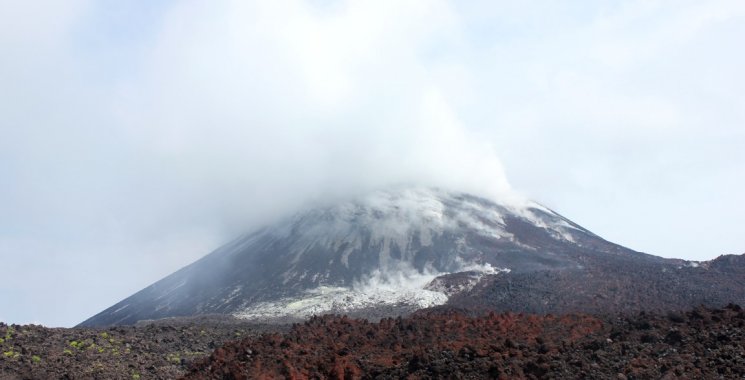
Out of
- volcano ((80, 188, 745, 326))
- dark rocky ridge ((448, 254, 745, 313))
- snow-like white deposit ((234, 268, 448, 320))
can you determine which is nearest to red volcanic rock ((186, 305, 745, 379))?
dark rocky ridge ((448, 254, 745, 313))

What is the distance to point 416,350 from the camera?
72.9ft

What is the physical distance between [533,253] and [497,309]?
2436 centimetres

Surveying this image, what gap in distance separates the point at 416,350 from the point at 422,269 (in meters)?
49.7

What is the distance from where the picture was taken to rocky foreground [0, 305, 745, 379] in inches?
685

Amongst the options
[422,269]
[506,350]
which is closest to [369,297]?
[422,269]

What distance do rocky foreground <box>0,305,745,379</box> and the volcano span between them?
70.1 feet

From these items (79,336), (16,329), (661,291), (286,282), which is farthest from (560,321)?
(286,282)

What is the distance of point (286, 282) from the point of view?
69750 mm

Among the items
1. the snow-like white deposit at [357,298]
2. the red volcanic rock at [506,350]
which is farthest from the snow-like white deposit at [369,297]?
the red volcanic rock at [506,350]

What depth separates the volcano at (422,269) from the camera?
52219 millimetres

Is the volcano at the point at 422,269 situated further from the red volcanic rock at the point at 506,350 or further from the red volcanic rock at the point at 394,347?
the red volcanic rock at the point at 506,350

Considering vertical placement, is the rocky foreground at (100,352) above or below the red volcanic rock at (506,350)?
above

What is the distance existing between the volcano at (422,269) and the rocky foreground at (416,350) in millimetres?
21360

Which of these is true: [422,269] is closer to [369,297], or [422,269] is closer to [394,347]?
[369,297]
